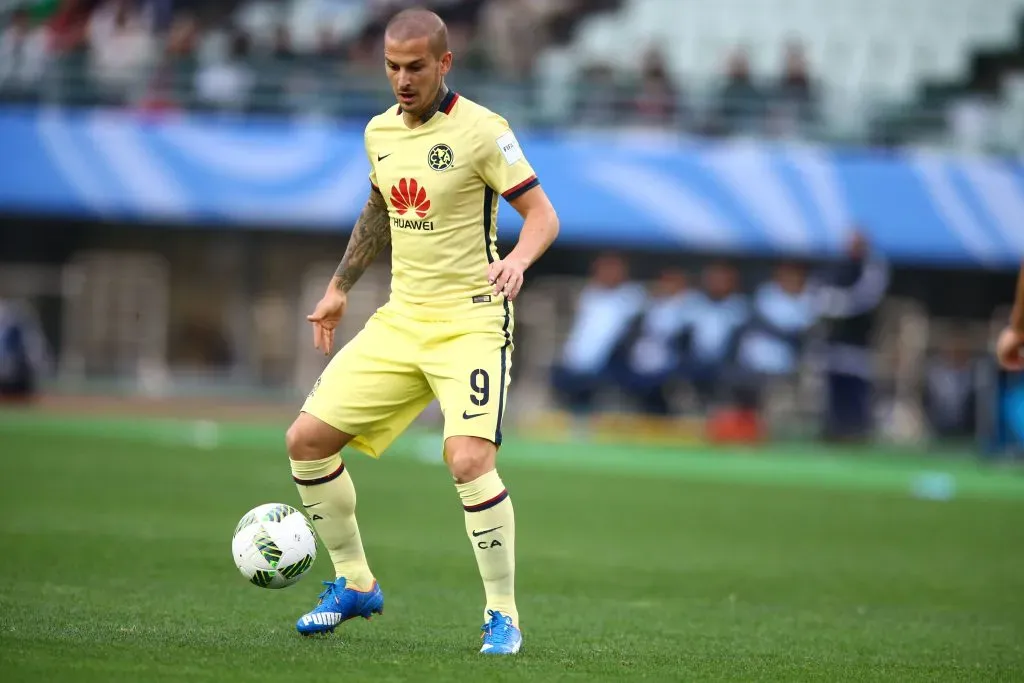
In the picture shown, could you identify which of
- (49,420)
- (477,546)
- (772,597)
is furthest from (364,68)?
(477,546)

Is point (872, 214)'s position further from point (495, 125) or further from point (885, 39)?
point (495, 125)

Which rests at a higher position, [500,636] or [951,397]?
[500,636]

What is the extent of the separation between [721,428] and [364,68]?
7697 millimetres

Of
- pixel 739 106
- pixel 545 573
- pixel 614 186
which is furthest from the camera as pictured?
pixel 739 106

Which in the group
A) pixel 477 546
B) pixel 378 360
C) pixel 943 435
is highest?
pixel 378 360

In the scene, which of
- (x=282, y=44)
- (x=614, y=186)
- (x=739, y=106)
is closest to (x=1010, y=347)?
(x=614, y=186)

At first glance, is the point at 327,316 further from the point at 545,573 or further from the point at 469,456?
the point at 545,573

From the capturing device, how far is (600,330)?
67.4ft

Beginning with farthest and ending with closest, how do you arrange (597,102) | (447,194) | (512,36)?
(512,36) → (597,102) → (447,194)

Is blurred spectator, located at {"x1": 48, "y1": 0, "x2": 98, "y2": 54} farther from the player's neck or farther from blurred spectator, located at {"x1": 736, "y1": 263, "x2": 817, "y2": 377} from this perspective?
the player's neck

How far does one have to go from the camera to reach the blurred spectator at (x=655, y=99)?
22.2 meters

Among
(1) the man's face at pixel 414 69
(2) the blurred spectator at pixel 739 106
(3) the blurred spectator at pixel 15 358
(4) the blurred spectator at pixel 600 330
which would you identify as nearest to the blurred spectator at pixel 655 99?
(2) the blurred spectator at pixel 739 106

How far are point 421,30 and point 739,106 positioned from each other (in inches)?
665

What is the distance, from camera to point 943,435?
22047 mm
